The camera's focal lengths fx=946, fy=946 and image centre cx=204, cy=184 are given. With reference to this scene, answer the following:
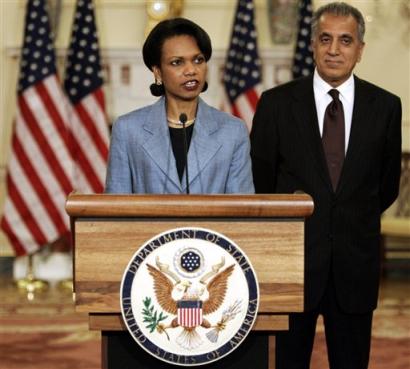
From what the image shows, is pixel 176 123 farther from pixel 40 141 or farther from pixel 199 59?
pixel 40 141

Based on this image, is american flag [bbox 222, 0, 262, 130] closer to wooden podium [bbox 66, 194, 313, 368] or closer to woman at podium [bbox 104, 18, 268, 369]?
woman at podium [bbox 104, 18, 268, 369]

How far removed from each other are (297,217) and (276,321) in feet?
0.88

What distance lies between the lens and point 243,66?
297 inches

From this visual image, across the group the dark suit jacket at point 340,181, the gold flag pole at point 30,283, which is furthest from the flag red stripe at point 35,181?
the dark suit jacket at point 340,181

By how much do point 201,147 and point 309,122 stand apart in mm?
649

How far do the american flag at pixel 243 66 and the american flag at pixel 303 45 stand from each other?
316mm

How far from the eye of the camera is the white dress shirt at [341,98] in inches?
123

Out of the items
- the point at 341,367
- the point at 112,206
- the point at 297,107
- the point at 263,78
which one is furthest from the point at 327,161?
the point at 263,78

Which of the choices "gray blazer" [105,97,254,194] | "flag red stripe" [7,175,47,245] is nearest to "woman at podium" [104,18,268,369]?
"gray blazer" [105,97,254,194]

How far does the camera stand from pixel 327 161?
3082 mm

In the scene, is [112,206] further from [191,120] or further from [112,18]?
[112,18]

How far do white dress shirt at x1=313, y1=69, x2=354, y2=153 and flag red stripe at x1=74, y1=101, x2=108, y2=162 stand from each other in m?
4.51

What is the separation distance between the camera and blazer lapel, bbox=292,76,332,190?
3.06m

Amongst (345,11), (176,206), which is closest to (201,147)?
(176,206)
